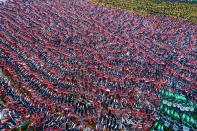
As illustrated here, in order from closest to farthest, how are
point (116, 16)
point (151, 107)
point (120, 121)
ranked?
point (120, 121), point (151, 107), point (116, 16)

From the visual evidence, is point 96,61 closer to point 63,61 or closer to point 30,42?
point 63,61

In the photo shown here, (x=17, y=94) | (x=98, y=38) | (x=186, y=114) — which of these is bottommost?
(x=186, y=114)

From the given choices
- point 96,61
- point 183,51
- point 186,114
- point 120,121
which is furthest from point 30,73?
point 183,51

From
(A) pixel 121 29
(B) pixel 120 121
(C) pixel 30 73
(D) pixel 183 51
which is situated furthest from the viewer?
(A) pixel 121 29

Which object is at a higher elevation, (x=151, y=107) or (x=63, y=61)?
(x=63, y=61)

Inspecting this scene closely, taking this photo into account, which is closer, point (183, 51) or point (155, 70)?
point (155, 70)

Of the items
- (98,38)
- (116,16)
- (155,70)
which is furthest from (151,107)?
(116,16)
